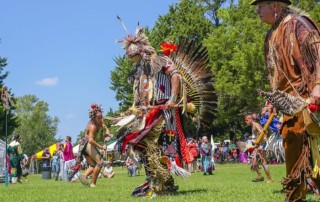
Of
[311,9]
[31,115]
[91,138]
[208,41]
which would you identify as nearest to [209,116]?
[91,138]

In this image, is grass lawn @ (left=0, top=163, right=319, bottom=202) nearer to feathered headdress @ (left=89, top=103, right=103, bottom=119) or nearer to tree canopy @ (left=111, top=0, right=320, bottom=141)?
feathered headdress @ (left=89, top=103, right=103, bottom=119)

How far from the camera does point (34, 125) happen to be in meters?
99.8

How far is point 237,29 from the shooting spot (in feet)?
131

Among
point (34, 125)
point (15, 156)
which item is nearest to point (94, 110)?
point (15, 156)

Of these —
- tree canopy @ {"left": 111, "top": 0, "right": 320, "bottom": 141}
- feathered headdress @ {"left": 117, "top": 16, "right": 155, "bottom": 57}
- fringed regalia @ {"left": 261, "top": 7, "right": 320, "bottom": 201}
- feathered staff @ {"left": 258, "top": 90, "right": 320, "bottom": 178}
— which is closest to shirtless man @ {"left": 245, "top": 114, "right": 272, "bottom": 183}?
feathered headdress @ {"left": 117, "top": 16, "right": 155, "bottom": 57}

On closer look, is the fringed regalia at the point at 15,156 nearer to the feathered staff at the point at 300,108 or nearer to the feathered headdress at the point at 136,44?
the feathered headdress at the point at 136,44

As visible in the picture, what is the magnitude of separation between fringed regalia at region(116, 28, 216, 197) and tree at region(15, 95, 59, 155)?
295 feet

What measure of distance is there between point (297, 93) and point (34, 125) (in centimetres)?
9820

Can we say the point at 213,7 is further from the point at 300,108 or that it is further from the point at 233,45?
the point at 300,108

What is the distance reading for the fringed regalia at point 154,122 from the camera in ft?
26.8

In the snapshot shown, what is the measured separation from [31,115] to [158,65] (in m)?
97.4

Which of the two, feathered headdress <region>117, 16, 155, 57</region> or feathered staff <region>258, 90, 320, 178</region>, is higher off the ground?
feathered headdress <region>117, 16, 155, 57</region>

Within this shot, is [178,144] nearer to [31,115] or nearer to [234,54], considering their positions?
[234,54]

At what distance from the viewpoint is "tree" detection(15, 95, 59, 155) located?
97.5m
